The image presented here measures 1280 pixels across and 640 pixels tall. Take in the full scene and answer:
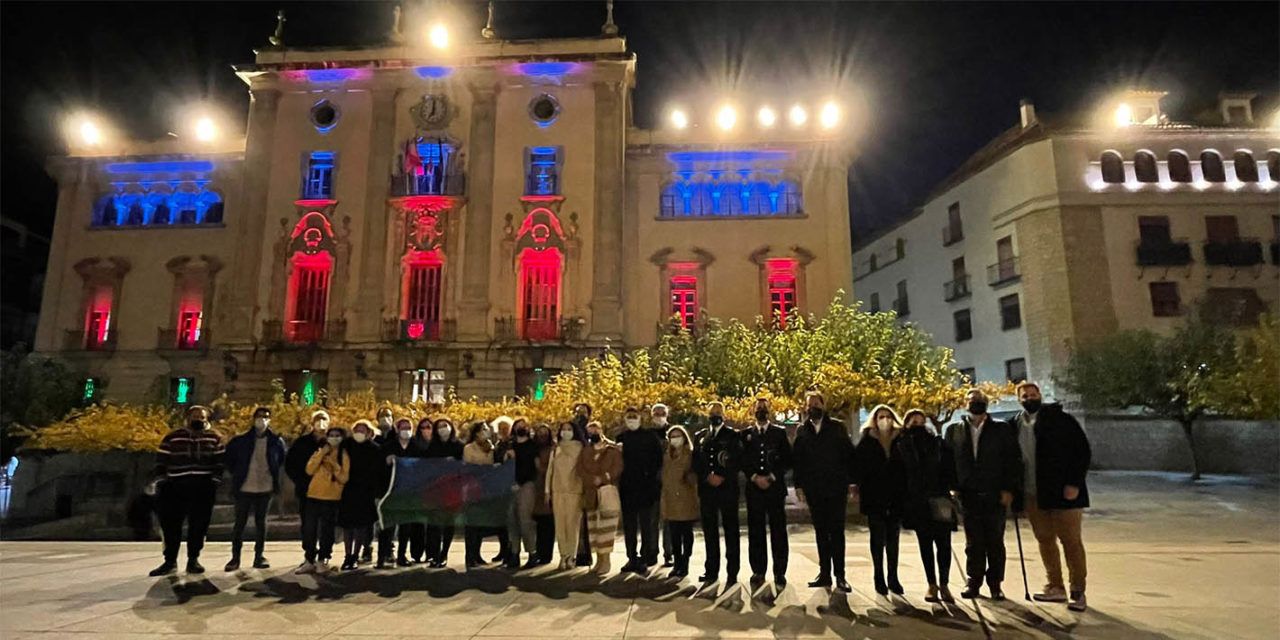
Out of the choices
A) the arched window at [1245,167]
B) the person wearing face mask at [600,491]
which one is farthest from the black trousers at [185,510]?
the arched window at [1245,167]

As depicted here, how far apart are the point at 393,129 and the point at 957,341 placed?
2881cm

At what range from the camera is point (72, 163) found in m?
29.5

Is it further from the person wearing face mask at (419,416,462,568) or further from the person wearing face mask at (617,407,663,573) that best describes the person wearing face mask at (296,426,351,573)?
the person wearing face mask at (617,407,663,573)

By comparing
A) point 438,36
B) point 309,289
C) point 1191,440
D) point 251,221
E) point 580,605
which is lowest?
point 580,605

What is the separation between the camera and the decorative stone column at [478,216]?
2612 cm

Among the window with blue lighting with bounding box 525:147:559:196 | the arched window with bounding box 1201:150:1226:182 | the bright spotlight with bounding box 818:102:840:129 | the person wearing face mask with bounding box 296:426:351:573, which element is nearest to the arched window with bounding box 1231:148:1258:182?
the arched window with bounding box 1201:150:1226:182

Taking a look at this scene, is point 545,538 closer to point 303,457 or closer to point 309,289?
point 303,457

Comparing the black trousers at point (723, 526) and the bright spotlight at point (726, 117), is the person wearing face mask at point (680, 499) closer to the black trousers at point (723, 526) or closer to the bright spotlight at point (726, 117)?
the black trousers at point (723, 526)

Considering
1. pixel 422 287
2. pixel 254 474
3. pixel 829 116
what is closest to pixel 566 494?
pixel 254 474

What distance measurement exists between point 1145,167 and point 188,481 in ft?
119

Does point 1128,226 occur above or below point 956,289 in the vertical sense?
above

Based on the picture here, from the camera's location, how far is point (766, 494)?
24.9 ft

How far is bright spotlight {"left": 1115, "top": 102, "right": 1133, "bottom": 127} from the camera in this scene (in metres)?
31.4

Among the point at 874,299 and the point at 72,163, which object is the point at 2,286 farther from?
the point at 874,299
